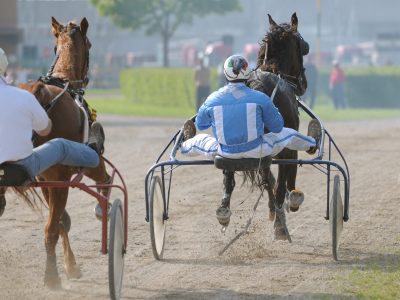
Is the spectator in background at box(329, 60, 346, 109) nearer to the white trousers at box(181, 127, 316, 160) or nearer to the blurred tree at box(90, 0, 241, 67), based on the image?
the blurred tree at box(90, 0, 241, 67)

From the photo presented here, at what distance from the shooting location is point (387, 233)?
1066 centimetres

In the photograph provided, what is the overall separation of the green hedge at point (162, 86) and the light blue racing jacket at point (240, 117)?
26113 millimetres

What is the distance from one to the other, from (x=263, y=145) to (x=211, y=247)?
1258 millimetres

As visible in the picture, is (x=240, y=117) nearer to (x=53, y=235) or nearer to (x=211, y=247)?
(x=211, y=247)

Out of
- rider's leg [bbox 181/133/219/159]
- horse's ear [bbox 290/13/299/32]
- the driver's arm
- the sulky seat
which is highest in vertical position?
horse's ear [bbox 290/13/299/32]

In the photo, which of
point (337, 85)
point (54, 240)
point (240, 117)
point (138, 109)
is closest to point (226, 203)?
point (240, 117)

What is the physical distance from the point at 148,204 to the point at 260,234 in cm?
169

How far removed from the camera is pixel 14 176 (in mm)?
7266

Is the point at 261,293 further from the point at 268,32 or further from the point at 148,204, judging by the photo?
the point at 268,32

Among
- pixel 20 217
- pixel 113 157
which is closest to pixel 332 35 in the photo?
pixel 113 157

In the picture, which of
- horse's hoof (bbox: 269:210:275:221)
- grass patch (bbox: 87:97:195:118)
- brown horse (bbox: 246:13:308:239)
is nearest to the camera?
brown horse (bbox: 246:13:308:239)

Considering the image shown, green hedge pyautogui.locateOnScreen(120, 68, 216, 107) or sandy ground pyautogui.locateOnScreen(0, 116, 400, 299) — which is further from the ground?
sandy ground pyautogui.locateOnScreen(0, 116, 400, 299)

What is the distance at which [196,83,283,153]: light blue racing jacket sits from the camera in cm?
895

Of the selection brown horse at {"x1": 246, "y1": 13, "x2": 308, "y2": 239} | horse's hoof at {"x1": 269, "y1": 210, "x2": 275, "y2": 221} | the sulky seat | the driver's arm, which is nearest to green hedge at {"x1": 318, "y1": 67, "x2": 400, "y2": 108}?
brown horse at {"x1": 246, "y1": 13, "x2": 308, "y2": 239}
